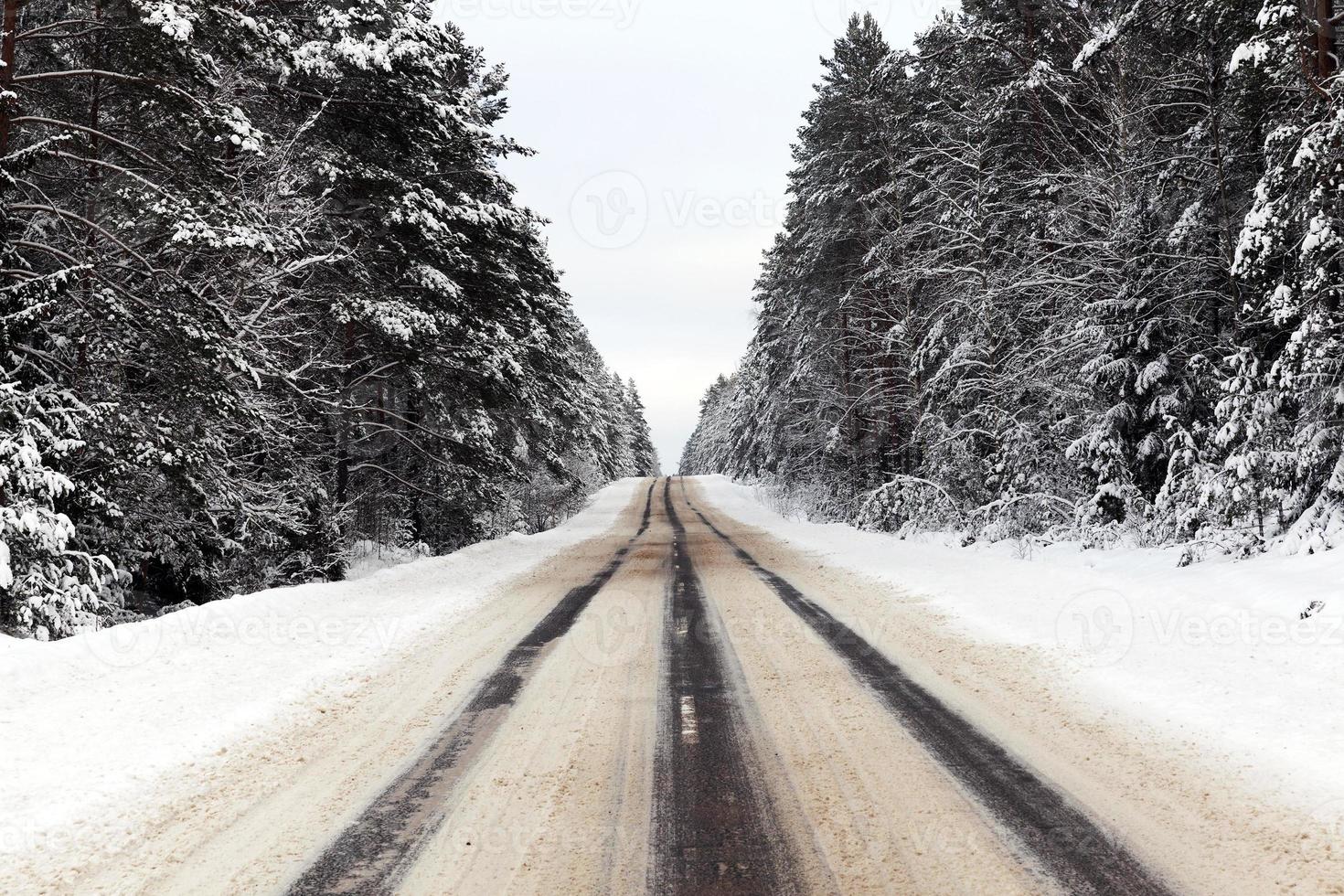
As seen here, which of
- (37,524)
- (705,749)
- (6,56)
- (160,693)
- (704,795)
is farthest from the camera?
(6,56)

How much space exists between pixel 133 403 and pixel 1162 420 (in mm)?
14036

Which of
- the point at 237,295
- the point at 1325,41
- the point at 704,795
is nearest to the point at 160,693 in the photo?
the point at 704,795

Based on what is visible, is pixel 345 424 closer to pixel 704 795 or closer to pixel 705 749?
pixel 705 749

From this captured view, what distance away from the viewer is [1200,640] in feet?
19.5

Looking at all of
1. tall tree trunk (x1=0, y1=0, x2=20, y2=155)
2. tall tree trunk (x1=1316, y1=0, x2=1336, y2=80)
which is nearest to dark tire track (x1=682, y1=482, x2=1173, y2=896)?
tall tree trunk (x1=1316, y1=0, x2=1336, y2=80)

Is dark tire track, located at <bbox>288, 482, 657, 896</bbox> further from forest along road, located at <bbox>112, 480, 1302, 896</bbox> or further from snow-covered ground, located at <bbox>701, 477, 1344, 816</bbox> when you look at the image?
snow-covered ground, located at <bbox>701, 477, 1344, 816</bbox>

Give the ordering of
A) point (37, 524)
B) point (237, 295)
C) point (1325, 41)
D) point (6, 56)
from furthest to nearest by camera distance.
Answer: point (237, 295) → point (1325, 41) → point (6, 56) → point (37, 524)

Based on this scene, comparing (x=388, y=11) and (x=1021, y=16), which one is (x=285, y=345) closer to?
(x=388, y=11)

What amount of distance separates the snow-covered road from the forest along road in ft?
0.06

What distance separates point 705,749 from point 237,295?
9.15 meters

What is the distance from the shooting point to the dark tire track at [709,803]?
2789mm

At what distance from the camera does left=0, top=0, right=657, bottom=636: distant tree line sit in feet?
24.6

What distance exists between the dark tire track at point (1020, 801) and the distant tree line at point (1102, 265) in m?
5.71

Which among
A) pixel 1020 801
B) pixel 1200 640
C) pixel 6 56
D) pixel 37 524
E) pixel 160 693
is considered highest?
pixel 6 56
